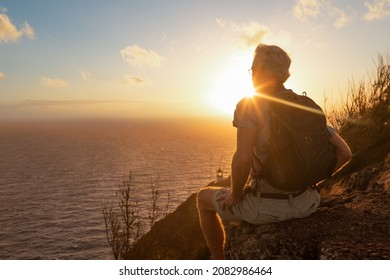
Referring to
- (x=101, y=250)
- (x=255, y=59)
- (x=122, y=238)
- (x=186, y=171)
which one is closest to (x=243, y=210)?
(x=255, y=59)

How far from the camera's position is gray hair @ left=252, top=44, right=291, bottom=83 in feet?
10.9

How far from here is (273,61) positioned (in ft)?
10.9

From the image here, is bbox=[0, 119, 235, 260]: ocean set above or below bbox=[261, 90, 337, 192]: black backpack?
below

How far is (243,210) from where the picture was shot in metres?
3.77

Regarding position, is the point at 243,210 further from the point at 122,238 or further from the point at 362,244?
the point at 122,238

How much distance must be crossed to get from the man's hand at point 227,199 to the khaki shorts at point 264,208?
0.14ft

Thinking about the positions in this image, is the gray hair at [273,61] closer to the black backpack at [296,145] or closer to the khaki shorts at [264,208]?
the black backpack at [296,145]

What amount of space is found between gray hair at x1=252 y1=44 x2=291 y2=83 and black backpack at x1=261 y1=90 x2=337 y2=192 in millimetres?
194

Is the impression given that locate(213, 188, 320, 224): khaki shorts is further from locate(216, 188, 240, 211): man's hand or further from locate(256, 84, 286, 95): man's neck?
locate(256, 84, 286, 95): man's neck

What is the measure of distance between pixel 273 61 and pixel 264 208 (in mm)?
1427

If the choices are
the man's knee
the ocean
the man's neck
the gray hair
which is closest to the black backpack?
the man's neck

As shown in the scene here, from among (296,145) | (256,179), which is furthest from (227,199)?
(296,145)

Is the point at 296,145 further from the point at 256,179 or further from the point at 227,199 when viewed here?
the point at 227,199
